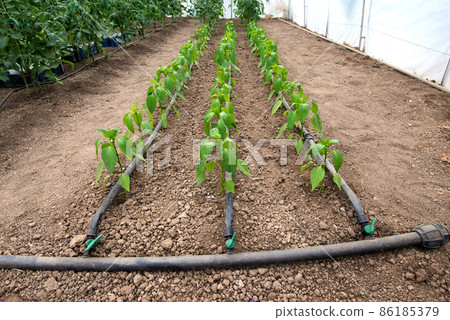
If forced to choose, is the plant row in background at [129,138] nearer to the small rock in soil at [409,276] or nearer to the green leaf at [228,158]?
the green leaf at [228,158]

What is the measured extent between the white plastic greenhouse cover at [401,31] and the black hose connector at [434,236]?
3.18 metres

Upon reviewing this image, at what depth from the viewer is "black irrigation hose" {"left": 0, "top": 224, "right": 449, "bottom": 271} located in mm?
1670

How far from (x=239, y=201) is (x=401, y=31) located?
461 cm

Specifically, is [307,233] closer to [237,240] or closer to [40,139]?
[237,240]

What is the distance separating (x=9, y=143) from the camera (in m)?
3.11

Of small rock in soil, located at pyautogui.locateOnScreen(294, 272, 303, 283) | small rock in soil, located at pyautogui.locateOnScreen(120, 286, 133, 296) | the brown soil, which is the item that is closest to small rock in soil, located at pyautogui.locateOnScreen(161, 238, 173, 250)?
the brown soil

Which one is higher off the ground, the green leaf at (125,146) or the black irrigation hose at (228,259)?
the green leaf at (125,146)

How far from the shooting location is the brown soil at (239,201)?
1602mm

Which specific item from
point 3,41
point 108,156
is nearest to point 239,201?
point 108,156

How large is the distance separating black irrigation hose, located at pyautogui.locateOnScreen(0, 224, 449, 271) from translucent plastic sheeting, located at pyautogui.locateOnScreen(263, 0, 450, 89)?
11.0 feet

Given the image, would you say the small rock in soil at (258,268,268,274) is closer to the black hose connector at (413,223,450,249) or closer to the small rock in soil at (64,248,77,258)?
the black hose connector at (413,223,450,249)

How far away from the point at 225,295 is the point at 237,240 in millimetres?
379

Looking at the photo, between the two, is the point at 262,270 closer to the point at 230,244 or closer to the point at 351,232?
the point at 230,244

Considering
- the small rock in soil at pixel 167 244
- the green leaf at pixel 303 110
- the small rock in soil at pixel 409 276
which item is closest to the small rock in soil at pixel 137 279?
the small rock in soil at pixel 167 244
